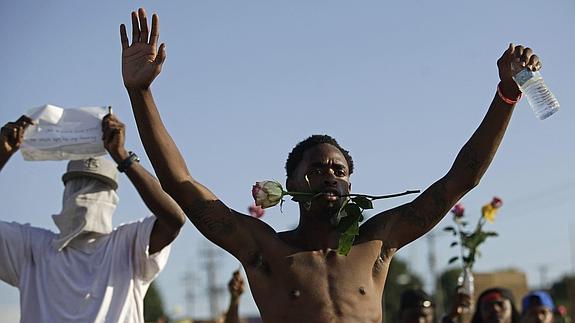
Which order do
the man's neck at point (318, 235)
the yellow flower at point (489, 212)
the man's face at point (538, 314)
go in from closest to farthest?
the man's neck at point (318, 235) → the yellow flower at point (489, 212) → the man's face at point (538, 314)

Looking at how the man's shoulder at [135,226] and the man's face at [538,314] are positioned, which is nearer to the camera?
the man's shoulder at [135,226]

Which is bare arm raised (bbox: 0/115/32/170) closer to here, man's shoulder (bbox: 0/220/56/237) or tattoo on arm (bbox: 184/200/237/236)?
man's shoulder (bbox: 0/220/56/237)

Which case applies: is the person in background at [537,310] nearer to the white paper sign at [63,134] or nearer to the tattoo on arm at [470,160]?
the white paper sign at [63,134]

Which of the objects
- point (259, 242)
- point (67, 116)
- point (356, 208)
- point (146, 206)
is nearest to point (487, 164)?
point (356, 208)

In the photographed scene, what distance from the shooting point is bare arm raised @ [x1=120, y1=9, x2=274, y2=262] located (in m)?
4.90

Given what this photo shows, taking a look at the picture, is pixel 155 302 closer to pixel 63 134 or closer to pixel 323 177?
pixel 63 134

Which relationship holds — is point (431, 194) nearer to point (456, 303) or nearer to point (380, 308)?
point (380, 308)

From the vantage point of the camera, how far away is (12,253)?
6617 millimetres

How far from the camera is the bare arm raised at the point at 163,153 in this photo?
16.1ft

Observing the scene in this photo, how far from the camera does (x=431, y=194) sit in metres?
5.20

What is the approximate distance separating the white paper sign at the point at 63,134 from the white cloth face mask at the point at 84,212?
203 millimetres

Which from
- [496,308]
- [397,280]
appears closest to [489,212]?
[496,308]

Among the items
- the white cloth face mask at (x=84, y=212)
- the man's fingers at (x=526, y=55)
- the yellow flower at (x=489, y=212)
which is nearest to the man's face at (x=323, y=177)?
the man's fingers at (x=526, y=55)

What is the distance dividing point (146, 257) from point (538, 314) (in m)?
4.25
